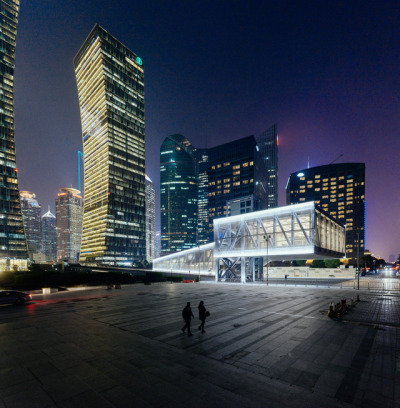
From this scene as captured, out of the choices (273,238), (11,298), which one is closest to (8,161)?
(11,298)

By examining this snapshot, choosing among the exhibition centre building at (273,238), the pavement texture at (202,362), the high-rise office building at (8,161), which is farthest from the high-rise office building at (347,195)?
the high-rise office building at (8,161)

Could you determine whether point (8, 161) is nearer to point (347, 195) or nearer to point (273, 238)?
point (273, 238)

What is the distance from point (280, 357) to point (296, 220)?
32647mm

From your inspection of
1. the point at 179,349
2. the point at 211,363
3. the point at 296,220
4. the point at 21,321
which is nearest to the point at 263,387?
the point at 211,363

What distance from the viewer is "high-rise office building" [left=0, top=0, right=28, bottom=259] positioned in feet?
351

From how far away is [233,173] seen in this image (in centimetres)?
16562

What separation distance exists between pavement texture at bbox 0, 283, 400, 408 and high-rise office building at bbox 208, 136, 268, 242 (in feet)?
472

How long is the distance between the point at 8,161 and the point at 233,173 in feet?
442

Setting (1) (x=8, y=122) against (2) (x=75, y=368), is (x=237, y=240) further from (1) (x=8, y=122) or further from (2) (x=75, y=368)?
(1) (x=8, y=122)

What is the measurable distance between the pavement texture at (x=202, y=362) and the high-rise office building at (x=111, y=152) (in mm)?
133580

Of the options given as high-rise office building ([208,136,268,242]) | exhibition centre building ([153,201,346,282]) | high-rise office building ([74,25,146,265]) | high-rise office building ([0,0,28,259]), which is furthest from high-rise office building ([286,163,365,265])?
high-rise office building ([0,0,28,259])

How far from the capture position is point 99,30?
5748 inches

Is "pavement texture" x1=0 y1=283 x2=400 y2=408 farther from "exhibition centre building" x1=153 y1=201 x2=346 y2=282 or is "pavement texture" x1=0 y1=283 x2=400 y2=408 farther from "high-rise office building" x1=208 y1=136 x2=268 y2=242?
"high-rise office building" x1=208 y1=136 x2=268 y2=242

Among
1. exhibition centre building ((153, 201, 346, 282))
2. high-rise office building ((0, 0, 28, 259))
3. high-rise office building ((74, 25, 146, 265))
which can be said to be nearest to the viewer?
exhibition centre building ((153, 201, 346, 282))
